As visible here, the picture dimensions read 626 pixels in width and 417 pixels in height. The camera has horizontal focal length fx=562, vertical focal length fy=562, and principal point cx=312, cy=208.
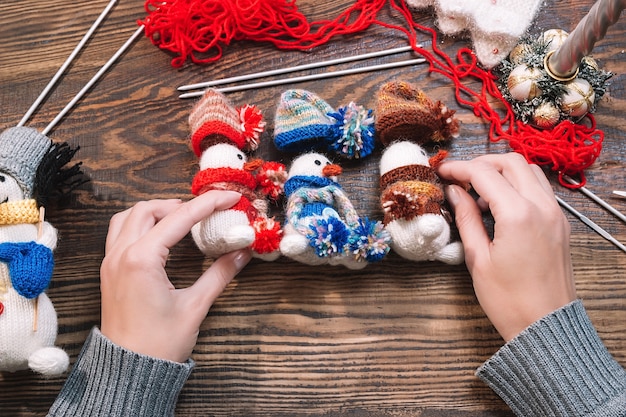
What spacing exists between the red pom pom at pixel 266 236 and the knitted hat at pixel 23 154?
0.46 m

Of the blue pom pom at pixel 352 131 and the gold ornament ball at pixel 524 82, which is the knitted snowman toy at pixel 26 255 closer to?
the blue pom pom at pixel 352 131

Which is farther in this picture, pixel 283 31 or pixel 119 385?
pixel 283 31

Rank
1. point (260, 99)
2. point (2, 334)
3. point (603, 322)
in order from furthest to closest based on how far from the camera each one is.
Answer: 1. point (260, 99)
2. point (603, 322)
3. point (2, 334)

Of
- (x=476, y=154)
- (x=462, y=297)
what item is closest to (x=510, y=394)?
(x=462, y=297)

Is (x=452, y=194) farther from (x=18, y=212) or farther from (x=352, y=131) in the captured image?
(x=18, y=212)

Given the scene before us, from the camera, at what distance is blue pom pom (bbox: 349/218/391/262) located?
3.37ft

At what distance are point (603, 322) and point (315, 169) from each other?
2.11ft

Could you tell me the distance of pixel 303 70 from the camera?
1280 millimetres

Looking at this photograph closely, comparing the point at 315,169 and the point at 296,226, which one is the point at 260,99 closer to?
the point at 315,169

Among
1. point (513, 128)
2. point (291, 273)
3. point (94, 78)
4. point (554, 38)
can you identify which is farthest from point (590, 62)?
point (94, 78)

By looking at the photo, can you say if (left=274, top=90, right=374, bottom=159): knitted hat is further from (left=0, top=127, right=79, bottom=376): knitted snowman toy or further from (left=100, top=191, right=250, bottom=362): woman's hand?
(left=0, top=127, right=79, bottom=376): knitted snowman toy

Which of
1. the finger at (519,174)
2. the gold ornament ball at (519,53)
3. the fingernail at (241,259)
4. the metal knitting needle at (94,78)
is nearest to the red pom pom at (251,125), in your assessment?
the fingernail at (241,259)

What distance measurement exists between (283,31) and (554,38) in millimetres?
590

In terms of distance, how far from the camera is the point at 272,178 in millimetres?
1128
